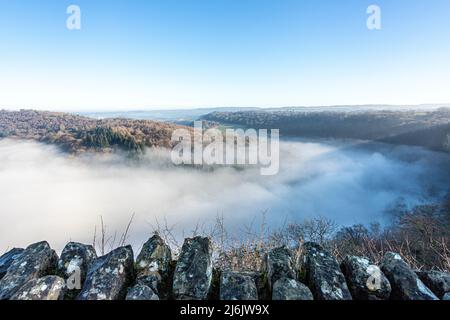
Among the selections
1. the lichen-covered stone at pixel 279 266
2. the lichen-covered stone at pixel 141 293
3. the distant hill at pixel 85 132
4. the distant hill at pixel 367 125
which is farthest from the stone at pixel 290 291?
the distant hill at pixel 367 125

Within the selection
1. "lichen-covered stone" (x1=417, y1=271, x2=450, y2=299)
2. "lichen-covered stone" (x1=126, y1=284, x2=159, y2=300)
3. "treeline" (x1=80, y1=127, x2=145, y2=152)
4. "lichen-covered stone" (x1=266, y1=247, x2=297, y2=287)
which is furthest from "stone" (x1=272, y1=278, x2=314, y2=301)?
"treeline" (x1=80, y1=127, x2=145, y2=152)

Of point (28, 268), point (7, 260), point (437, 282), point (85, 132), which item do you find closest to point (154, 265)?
point (28, 268)

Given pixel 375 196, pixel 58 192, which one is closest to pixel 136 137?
pixel 58 192

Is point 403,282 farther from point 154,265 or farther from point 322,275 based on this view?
point 154,265

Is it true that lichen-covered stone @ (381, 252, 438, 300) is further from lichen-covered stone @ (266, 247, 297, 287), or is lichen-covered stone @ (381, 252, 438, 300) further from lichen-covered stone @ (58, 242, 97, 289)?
lichen-covered stone @ (58, 242, 97, 289)

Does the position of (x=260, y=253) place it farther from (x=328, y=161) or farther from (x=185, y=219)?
(x=328, y=161)

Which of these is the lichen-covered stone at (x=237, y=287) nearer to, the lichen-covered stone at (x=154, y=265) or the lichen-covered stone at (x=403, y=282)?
the lichen-covered stone at (x=154, y=265)
